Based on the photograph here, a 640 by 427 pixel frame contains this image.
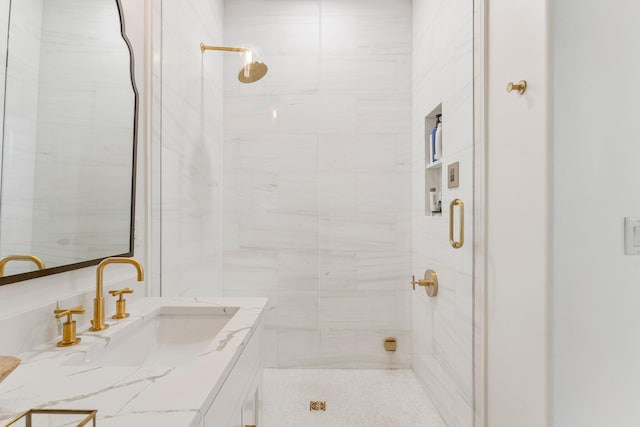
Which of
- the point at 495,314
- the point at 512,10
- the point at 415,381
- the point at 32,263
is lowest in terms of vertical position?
the point at 415,381

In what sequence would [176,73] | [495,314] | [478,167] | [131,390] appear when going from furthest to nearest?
1. [176,73]
2. [478,167]
3. [495,314]
4. [131,390]

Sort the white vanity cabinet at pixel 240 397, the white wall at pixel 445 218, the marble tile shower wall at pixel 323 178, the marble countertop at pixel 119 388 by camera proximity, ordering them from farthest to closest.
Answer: the marble tile shower wall at pixel 323 178, the white wall at pixel 445 218, the white vanity cabinet at pixel 240 397, the marble countertop at pixel 119 388

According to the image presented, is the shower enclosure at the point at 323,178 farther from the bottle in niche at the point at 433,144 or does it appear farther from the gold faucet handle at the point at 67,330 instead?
the gold faucet handle at the point at 67,330

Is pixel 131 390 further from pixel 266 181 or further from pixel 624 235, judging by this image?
pixel 266 181

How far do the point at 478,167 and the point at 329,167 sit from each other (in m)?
1.12

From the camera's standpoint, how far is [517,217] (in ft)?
3.83

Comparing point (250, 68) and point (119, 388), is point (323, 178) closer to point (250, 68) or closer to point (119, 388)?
point (250, 68)

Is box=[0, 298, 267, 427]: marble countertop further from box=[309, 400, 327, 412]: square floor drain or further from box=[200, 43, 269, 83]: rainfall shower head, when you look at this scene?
box=[200, 43, 269, 83]: rainfall shower head

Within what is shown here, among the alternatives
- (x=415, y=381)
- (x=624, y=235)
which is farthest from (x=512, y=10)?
(x=415, y=381)

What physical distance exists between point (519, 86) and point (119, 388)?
133 centimetres

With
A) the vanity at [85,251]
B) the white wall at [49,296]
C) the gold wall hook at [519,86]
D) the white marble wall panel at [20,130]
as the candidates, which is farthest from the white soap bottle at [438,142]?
the white marble wall panel at [20,130]

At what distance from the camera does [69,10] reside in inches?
40.5

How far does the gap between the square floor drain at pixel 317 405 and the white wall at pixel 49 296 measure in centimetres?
116

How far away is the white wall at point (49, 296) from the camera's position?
0.83m
